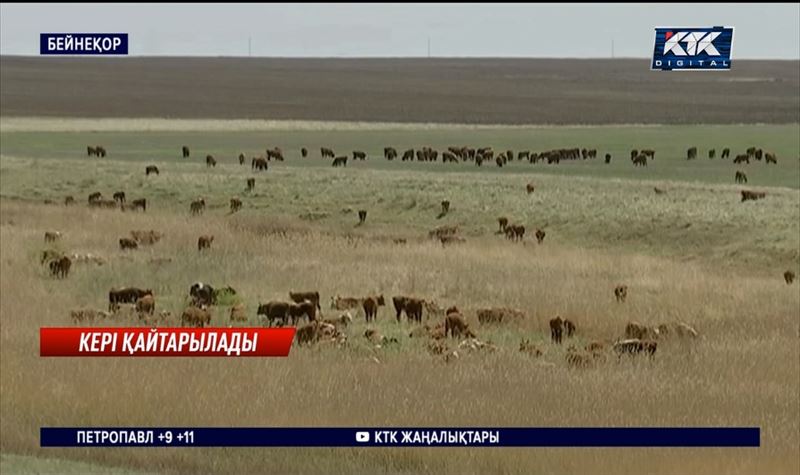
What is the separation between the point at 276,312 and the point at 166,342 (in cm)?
614

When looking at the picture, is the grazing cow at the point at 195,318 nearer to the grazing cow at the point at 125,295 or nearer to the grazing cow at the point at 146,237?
the grazing cow at the point at 125,295

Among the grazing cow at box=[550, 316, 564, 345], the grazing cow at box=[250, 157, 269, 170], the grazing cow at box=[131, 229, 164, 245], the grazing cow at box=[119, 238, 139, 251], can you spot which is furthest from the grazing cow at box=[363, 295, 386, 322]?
the grazing cow at box=[250, 157, 269, 170]

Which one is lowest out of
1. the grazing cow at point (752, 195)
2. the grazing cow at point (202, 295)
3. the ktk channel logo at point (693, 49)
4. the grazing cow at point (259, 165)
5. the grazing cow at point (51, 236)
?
the grazing cow at point (202, 295)

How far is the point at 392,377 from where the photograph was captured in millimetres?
17891

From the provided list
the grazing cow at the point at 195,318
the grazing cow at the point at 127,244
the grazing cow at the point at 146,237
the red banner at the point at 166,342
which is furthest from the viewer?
the grazing cow at the point at 146,237

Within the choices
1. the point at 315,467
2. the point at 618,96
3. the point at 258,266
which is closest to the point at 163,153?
the point at 258,266

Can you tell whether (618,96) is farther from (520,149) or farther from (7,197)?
(7,197)

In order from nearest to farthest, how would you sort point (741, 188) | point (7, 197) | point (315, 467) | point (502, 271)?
point (315, 467) < point (502, 271) < point (741, 188) < point (7, 197)

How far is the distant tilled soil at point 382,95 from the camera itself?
4808 inches

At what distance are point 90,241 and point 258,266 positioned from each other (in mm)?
6337

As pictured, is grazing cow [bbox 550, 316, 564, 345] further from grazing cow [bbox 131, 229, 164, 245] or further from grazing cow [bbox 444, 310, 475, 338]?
grazing cow [bbox 131, 229, 164, 245]

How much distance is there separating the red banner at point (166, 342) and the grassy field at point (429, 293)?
0.80 ft

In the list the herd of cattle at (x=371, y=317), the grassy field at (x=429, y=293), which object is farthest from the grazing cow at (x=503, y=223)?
the herd of cattle at (x=371, y=317)

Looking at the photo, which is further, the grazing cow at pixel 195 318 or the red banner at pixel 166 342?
the grazing cow at pixel 195 318
